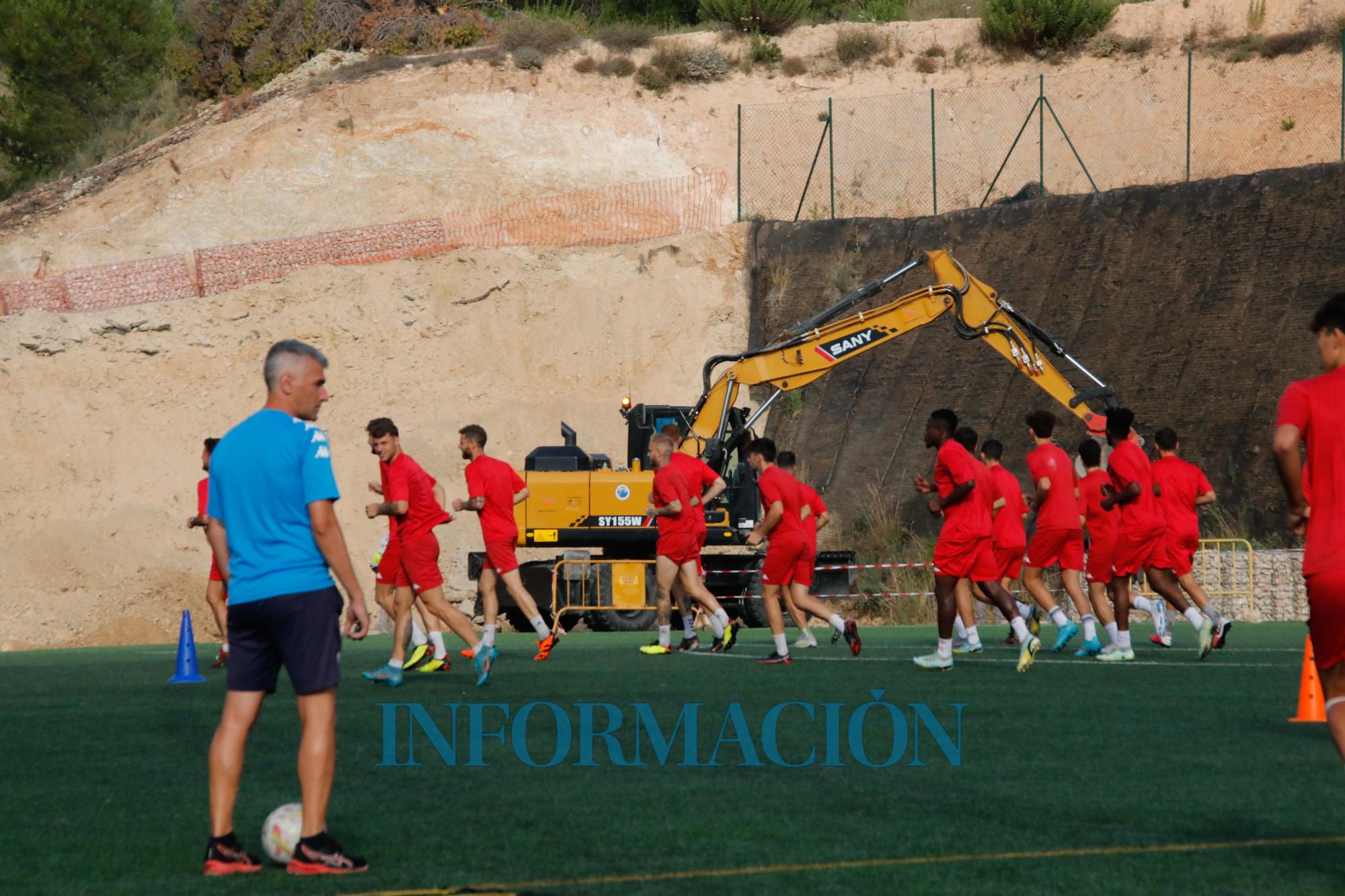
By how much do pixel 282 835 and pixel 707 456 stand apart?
18.1 m

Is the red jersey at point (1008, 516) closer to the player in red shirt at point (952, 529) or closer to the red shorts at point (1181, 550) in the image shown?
the red shorts at point (1181, 550)

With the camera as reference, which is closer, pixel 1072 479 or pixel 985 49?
pixel 1072 479

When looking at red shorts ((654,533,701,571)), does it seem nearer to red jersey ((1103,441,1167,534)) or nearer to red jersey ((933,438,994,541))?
red jersey ((933,438,994,541))

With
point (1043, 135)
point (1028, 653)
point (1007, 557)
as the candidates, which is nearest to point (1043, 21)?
point (1043, 135)

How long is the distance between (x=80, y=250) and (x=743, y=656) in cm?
2569

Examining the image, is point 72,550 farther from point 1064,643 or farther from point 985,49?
point 985,49

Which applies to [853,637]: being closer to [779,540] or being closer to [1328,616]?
[779,540]

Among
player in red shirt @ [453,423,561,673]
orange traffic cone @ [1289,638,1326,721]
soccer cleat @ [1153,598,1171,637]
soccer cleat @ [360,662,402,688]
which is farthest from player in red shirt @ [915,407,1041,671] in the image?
soccer cleat @ [360,662,402,688]

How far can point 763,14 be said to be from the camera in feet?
152

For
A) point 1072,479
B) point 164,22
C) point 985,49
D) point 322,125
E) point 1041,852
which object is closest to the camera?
point 1041,852

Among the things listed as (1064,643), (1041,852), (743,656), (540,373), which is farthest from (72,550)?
(1041,852)

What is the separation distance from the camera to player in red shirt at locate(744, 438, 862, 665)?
14.6 metres

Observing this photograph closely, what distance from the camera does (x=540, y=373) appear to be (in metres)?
36.4

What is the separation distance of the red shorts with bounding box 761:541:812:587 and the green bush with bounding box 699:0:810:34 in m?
33.9
